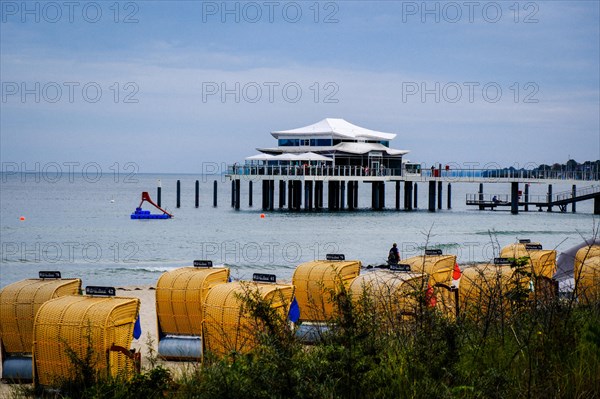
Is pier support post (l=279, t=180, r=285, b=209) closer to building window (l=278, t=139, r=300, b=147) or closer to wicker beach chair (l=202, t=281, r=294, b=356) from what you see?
building window (l=278, t=139, r=300, b=147)

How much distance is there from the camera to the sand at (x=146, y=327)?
11732 mm

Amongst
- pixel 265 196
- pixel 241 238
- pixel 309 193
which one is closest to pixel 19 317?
pixel 241 238

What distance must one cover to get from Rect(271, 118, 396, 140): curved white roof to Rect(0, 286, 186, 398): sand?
4565 cm

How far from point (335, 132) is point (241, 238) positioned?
866 inches

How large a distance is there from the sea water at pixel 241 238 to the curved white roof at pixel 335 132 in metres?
6.56

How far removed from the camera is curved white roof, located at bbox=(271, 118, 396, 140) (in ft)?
238

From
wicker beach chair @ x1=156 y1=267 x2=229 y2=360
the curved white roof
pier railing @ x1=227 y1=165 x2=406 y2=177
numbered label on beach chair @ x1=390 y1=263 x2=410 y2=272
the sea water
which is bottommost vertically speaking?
the sea water

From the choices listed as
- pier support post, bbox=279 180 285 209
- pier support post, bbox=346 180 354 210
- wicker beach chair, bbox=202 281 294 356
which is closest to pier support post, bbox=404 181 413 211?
pier support post, bbox=346 180 354 210

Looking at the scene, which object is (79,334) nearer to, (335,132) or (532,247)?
(532,247)

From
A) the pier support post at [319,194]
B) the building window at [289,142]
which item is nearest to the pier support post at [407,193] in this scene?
the pier support post at [319,194]

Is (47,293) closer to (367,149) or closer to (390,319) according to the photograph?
(390,319)

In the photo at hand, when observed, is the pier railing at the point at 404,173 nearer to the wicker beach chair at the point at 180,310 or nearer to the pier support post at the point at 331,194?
the pier support post at the point at 331,194

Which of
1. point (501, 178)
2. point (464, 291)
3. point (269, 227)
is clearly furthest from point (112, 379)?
point (501, 178)

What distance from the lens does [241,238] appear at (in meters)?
52.6
